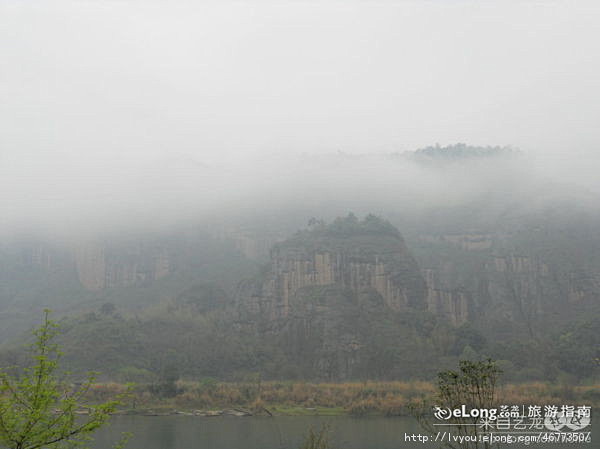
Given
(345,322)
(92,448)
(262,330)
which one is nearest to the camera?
(92,448)

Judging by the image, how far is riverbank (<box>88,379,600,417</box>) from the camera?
111688mm

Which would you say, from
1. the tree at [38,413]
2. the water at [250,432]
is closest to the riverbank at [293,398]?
the water at [250,432]

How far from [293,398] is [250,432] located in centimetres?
4308

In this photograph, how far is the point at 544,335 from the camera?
199 m

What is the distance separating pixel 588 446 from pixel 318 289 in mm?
136366

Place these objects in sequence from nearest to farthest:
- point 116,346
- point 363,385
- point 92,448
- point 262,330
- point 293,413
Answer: point 92,448, point 293,413, point 363,385, point 116,346, point 262,330

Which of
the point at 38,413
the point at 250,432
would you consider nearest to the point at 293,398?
the point at 250,432

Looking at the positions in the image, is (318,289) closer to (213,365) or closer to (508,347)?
(213,365)

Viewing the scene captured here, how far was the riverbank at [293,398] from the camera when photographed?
11169cm

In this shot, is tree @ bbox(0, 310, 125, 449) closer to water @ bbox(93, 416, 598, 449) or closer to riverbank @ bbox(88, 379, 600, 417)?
water @ bbox(93, 416, 598, 449)

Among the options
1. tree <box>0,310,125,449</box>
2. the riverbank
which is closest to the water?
the riverbank

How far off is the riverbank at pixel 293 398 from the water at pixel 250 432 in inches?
279

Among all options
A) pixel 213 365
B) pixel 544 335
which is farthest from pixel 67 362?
pixel 544 335

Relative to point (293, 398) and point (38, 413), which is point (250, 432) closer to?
point (293, 398)
